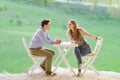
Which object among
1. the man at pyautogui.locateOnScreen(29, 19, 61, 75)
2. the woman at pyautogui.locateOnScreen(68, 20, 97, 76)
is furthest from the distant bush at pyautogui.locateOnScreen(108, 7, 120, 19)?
the man at pyautogui.locateOnScreen(29, 19, 61, 75)

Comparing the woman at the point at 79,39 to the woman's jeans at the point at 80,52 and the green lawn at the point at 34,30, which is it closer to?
the woman's jeans at the point at 80,52

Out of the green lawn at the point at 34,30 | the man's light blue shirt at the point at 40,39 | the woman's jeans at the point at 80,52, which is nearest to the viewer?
the man's light blue shirt at the point at 40,39

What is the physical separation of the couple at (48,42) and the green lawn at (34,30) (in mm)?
1389

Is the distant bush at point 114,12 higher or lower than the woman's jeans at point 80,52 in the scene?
higher

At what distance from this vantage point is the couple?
5852 mm

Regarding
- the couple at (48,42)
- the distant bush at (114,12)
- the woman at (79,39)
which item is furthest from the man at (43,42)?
the distant bush at (114,12)

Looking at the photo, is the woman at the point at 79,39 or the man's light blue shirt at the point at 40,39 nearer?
the man's light blue shirt at the point at 40,39

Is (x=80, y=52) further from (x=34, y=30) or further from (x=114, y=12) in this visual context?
(x=114, y=12)

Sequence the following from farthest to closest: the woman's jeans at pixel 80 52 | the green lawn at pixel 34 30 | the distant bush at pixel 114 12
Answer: the distant bush at pixel 114 12
the green lawn at pixel 34 30
the woman's jeans at pixel 80 52

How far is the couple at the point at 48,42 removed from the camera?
585cm

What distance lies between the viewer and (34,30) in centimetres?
776

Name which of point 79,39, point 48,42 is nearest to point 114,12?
point 79,39

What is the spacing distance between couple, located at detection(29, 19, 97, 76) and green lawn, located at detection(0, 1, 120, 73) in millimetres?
1389

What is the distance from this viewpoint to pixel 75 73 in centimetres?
612
